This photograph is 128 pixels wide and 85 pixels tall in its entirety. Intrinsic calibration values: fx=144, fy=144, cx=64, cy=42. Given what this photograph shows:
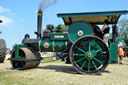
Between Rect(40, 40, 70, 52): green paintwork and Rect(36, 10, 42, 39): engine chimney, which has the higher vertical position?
Rect(36, 10, 42, 39): engine chimney

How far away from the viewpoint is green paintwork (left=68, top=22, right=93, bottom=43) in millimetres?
5672

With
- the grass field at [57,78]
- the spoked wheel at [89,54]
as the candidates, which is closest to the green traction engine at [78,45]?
the spoked wheel at [89,54]

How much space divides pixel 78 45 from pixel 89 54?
2.10 ft

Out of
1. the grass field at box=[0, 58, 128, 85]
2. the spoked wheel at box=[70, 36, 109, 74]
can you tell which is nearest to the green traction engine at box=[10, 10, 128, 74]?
the spoked wheel at box=[70, 36, 109, 74]

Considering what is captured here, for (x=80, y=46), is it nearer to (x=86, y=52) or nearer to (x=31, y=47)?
(x=86, y=52)

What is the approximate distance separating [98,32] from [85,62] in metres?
1.63

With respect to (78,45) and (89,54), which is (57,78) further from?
(78,45)

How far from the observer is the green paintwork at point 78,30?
5.67m

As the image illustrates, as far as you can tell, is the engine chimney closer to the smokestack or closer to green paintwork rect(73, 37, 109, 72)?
the smokestack

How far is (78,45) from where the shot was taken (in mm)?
5625

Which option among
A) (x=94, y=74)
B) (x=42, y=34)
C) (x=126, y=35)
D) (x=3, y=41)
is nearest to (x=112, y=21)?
(x=94, y=74)

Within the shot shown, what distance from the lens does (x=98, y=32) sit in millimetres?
6250

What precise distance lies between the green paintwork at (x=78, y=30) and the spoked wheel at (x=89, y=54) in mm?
334

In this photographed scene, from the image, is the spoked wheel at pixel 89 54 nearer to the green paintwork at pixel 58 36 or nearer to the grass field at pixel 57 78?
the grass field at pixel 57 78
